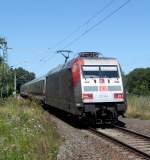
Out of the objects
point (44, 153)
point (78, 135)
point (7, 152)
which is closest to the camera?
point (7, 152)

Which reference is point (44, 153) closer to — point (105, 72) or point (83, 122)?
point (105, 72)

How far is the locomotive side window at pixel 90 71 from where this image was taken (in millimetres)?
22609

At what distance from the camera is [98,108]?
22.3 metres

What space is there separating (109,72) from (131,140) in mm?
6004

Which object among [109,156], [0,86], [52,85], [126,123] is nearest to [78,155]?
[109,156]

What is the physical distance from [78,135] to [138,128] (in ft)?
12.0

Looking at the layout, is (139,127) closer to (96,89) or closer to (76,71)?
(96,89)

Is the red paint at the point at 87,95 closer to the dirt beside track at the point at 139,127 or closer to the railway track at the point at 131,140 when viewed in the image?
the railway track at the point at 131,140

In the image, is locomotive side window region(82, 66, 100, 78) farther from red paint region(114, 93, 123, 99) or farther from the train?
red paint region(114, 93, 123, 99)

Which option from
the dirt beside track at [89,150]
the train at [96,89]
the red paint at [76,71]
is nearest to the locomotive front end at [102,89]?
the train at [96,89]

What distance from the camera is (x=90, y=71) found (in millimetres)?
22766

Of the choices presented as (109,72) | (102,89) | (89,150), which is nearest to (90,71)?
(109,72)

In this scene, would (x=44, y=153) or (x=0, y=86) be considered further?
(x=0, y=86)

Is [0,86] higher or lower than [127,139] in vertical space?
higher
